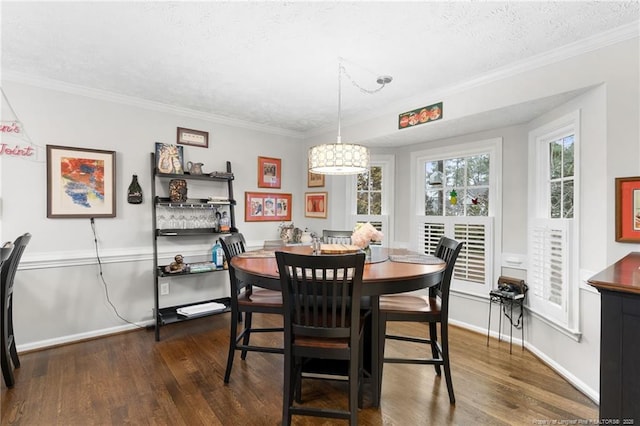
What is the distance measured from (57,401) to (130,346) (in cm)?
87

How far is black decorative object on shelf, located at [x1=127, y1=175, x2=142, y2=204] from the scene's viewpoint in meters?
3.27

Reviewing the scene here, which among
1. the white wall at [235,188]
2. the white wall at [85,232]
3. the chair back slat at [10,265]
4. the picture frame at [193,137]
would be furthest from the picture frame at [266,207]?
the chair back slat at [10,265]

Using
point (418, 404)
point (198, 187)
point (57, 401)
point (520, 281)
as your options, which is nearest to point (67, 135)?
point (198, 187)

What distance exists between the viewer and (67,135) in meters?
2.98

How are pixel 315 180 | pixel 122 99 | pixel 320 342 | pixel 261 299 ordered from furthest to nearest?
pixel 315 180 < pixel 122 99 < pixel 261 299 < pixel 320 342

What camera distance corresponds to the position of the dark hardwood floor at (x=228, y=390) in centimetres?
192

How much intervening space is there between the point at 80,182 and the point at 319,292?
2713 millimetres

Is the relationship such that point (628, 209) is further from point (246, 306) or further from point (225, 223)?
point (225, 223)

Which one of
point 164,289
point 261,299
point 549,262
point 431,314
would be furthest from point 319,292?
point 164,289

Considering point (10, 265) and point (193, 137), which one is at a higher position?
point (193, 137)

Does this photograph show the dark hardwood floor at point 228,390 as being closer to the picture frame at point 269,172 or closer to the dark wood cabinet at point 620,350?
the dark wood cabinet at point 620,350

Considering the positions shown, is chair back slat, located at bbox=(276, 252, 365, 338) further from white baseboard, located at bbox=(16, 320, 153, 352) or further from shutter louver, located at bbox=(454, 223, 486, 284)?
white baseboard, located at bbox=(16, 320, 153, 352)

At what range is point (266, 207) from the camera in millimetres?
4398

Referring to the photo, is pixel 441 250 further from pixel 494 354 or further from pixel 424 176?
pixel 424 176
